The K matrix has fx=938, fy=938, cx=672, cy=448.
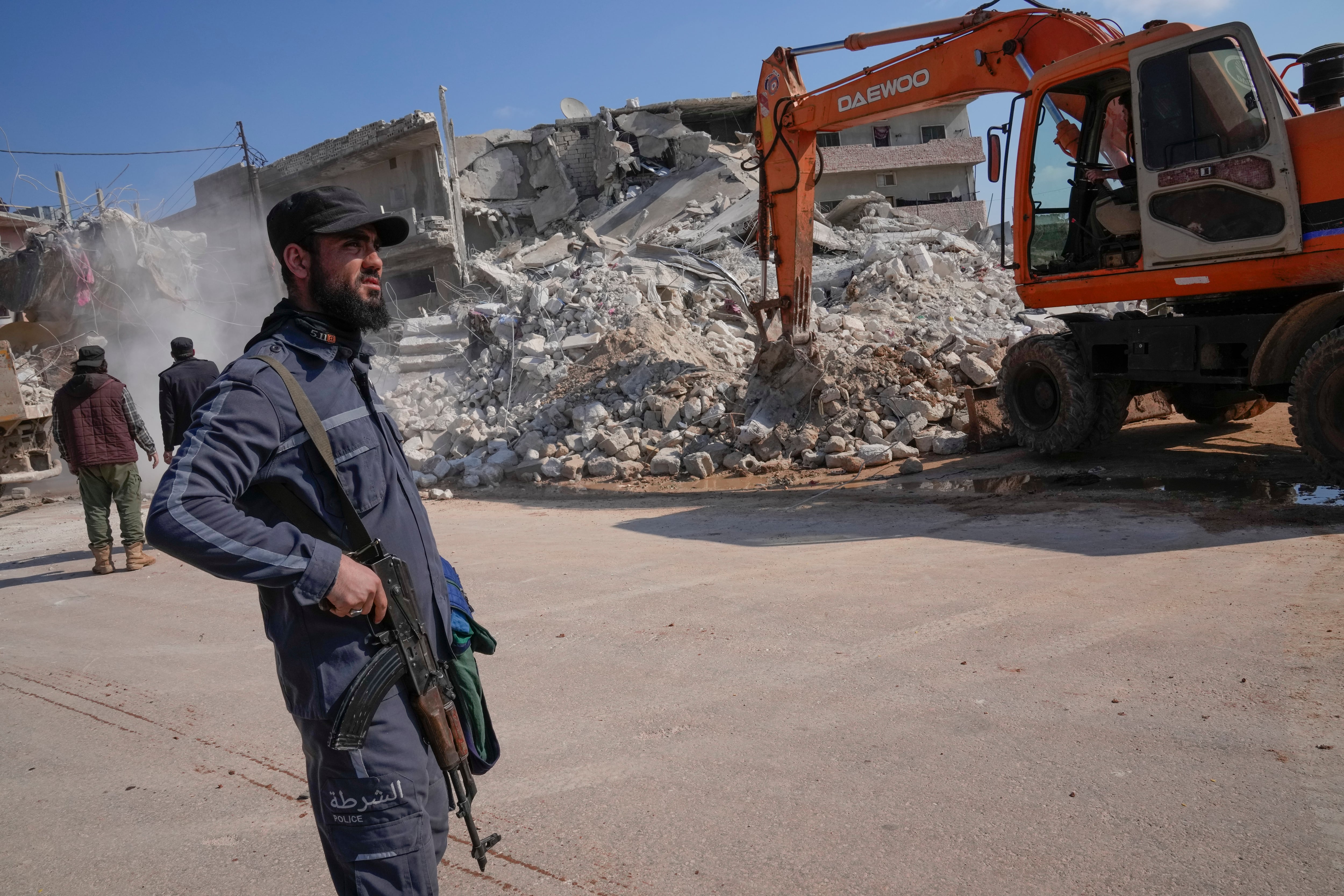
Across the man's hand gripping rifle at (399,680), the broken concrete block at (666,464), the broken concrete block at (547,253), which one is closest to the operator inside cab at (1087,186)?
the broken concrete block at (666,464)

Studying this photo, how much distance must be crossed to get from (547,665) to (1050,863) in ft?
8.10

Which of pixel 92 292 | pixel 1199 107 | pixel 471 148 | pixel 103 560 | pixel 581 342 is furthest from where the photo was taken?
pixel 471 148

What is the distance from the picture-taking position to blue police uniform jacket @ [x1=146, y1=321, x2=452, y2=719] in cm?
174

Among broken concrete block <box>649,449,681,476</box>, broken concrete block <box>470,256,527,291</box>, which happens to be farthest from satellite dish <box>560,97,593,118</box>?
broken concrete block <box>649,449,681,476</box>

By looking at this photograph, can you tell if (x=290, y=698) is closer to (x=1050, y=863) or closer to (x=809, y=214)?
(x=1050, y=863)

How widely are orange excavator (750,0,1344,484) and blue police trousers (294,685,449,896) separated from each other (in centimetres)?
665

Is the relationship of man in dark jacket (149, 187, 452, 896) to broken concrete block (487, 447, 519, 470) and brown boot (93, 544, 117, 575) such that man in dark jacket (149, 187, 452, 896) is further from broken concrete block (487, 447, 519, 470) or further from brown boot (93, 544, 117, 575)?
broken concrete block (487, 447, 519, 470)

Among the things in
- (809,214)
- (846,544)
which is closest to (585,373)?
(809,214)

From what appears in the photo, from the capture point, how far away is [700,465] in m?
10.4

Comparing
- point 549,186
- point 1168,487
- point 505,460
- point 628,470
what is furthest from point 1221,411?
point 549,186

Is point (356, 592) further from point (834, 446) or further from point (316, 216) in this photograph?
point (834, 446)

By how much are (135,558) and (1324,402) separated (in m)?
8.82

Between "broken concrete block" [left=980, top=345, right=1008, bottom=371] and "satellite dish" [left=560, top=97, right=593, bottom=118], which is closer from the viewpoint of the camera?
"broken concrete block" [left=980, top=345, right=1008, bottom=371]

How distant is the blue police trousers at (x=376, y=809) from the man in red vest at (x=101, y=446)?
6.47m
